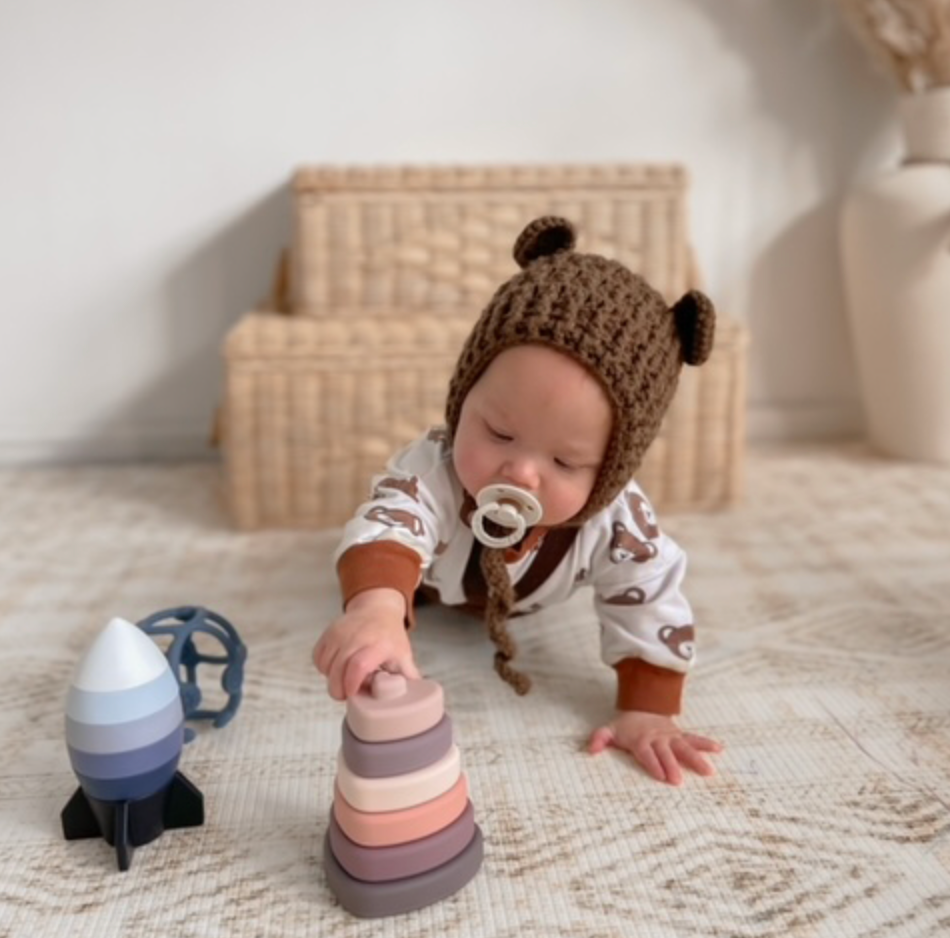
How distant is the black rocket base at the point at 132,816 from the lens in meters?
0.65

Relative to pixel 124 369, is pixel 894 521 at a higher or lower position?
lower

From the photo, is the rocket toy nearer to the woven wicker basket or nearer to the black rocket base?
the black rocket base

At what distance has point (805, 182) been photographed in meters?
1.58

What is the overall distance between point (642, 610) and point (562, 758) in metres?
0.13

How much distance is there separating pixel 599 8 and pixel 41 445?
0.99 m

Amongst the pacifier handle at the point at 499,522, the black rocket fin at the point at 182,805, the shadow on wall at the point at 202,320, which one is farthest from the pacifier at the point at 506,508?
the shadow on wall at the point at 202,320

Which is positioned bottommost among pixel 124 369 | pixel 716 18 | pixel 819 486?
pixel 819 486

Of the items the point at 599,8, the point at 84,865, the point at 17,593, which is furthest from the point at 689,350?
the point at 599,8

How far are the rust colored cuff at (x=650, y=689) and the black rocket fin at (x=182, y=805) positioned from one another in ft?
1.05

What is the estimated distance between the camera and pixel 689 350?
0.79m

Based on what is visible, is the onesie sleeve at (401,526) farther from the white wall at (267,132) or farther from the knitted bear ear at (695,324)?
the white wall at (267,132)

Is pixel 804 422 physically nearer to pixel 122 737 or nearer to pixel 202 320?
pixel 202 320

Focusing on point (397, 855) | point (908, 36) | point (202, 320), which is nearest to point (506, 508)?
point (397, 855)

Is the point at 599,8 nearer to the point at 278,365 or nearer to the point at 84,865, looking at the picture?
the point at 278,365
